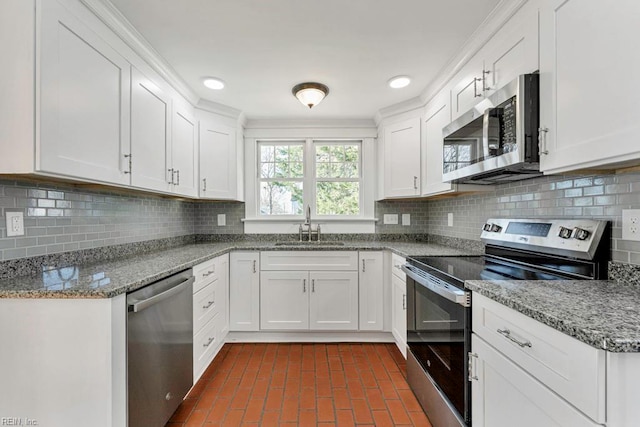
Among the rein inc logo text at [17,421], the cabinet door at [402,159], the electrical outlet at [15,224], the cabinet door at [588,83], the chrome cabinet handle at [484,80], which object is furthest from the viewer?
the cabinet door at [402,159]

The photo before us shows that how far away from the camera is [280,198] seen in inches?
133

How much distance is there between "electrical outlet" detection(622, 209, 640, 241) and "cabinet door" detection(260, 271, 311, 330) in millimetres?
2107

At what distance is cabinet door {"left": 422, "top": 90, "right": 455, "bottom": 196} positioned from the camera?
222 cm

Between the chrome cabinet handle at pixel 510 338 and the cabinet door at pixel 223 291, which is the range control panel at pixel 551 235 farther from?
the cabinet door at pixel 223 291

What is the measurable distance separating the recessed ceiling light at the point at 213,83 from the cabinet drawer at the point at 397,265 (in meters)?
2.01

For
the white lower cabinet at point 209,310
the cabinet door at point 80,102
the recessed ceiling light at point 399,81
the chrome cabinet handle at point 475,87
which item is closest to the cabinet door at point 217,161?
the white lower cabinet at point 209,310

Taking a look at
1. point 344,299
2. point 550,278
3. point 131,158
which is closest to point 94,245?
point 131,158

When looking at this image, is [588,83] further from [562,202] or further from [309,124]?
[309,124]

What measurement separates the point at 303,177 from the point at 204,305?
1.72m

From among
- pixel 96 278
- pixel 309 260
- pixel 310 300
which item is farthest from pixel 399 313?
pixel 96 278

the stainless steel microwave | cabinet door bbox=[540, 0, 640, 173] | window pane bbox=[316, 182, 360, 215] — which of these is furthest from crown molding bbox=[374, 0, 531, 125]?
window pane bbox=[316, 182, 360, 215]

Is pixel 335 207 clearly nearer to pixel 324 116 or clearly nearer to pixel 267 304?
pixel 324 116

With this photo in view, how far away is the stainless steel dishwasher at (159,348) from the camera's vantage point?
1314mm

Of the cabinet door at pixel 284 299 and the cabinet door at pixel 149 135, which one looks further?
the cabinet door at pixel 284 299
